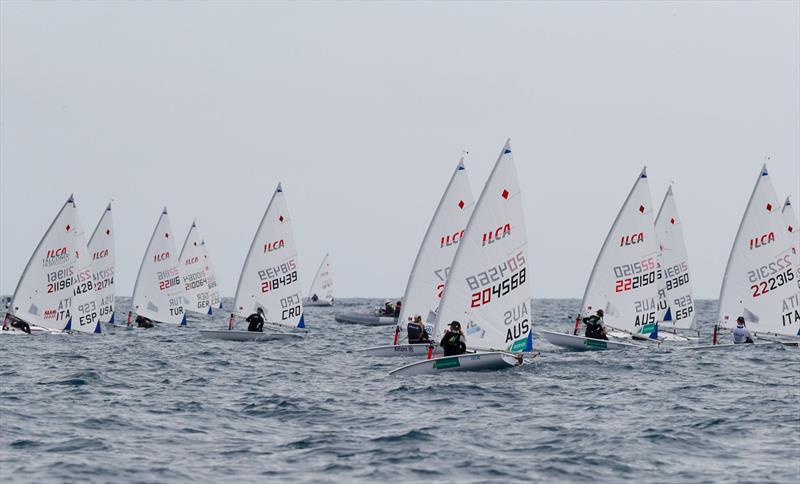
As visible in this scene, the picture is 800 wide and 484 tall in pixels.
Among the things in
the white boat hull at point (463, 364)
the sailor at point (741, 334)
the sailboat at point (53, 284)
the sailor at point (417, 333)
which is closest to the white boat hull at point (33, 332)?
the sailboat at point (53, 284)

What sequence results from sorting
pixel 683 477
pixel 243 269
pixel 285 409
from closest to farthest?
pixel 683 477, pixel 285 409, pixel 243 269

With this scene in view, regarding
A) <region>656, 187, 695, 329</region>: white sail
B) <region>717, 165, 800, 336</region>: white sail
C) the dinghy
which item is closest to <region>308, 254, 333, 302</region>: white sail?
the dinghy

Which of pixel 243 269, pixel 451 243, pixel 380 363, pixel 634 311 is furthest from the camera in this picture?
pixel 243 269

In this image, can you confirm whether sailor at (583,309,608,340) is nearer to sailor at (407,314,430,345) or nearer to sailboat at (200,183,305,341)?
sailor at (407,314,430,345)

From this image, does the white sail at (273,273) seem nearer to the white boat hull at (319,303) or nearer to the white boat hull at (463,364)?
the white boat hull at (463,364)

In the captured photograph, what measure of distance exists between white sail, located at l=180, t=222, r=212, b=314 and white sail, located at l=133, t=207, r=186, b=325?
8195mm

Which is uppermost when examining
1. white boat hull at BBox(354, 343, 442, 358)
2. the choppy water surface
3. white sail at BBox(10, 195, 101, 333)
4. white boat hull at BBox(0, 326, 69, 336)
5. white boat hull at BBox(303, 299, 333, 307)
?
white boat hull at BBox(303, 299, 333, 307)

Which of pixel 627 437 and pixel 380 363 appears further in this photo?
pixel 380 363

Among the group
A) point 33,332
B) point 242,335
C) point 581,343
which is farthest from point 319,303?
point 581,343

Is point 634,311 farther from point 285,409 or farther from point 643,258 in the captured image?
point 285,409

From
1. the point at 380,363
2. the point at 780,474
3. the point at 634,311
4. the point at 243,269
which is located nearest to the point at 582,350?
the point at 634,311

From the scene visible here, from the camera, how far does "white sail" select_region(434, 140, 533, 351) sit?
95.3 feet

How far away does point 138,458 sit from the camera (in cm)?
1708

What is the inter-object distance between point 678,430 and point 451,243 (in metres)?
18.9
